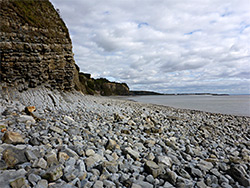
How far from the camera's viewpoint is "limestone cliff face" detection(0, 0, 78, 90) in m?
10.3

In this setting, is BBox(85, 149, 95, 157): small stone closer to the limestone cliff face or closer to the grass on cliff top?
the limestone cliff face

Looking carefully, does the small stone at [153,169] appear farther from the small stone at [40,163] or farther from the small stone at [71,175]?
the small stone at [40,163]

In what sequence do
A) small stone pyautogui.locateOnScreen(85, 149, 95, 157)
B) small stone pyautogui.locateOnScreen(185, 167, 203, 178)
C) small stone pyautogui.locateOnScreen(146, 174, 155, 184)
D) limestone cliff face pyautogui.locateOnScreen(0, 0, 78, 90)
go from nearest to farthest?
small stone pyautogui.locateOnScreen(146, 174, 155, 184) → small stone pyautogui.locateOnScreen(185, 167, 203, 178) → small stone pyautogui.locateOnScreen(85, 149, 95, 157) → limestone cliff face pyautogui.locateOnScreen(0, 0, 78, 90)

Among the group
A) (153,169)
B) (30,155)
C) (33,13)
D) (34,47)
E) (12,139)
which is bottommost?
(153,169)

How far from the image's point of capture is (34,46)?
11.2m

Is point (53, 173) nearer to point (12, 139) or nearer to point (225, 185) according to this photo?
point (12, 139)

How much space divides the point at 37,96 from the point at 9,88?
1646 millimetres

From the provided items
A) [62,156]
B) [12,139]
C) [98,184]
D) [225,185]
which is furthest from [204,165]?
[12,139]

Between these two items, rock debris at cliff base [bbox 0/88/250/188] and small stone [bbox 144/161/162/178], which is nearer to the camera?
rock debris at cliff base [bbox 0/88/250/188]

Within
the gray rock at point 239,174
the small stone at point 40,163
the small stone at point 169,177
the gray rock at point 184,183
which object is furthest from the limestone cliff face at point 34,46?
the gray rock at point 239,174

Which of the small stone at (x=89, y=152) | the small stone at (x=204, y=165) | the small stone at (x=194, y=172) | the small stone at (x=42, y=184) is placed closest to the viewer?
the small stone at (x=42, y=184)

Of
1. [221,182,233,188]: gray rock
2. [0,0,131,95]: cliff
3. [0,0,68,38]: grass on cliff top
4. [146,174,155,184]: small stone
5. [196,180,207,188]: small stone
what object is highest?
[0,0,68,38]: grass on cliff top

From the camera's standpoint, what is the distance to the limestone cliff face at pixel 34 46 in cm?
1027

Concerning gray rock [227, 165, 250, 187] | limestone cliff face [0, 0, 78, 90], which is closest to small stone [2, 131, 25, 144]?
gray rock [227, 165, 250, 187]
